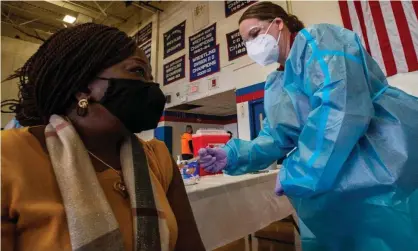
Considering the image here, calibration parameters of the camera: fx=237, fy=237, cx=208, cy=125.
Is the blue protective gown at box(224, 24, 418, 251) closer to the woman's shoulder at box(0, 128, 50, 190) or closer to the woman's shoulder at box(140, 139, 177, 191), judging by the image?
the woman's shoulder at box(140, 139, 177, 191)

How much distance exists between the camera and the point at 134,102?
0.60 meters

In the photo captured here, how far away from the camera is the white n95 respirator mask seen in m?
1.11

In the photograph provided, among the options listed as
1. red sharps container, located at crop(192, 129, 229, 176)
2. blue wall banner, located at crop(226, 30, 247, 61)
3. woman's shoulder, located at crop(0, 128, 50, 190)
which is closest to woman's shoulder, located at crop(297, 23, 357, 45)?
woman's shoulder, located at crop(0, 128, 50, 190)

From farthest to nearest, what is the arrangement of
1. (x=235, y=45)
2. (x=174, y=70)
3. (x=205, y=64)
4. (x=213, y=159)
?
1. (x=174, y=70)
2. (x=205, y=64)
3. (x=235, y=45)
4. (x=213, y=159)

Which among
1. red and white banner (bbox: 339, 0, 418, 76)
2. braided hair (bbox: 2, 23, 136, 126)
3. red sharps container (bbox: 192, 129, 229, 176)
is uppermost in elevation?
red and white banner (bbox: 339, 0, 418, 76)

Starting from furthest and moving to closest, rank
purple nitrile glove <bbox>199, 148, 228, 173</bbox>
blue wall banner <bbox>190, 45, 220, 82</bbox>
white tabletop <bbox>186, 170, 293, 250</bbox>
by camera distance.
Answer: blue wall banner <bbox>190, 45, 220, 82</bbox>, purple nitrile glove <bbox>199, 148, 228, 173</bbox>, white tabletop <bbox>186, 170, 293, 250</bbox>

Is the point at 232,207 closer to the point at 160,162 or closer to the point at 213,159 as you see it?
the point at 213,159

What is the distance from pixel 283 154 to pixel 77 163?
833 mm

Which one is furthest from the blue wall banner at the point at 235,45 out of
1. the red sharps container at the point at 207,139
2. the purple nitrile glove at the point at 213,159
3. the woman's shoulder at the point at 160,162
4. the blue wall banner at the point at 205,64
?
the woman's shoulder at the point at 160,162

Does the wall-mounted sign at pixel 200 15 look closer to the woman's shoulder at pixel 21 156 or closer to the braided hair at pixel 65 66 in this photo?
the braided hair at pixel 65 66

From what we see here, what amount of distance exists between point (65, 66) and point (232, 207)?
2.77 feet

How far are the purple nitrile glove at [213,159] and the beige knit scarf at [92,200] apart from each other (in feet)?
1.65

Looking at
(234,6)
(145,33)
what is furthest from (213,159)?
(145,33)

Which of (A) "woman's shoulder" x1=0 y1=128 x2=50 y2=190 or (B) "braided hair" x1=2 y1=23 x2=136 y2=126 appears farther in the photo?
(B) "braided hair" x1=2 y1=23 x2=136 y2=126
